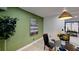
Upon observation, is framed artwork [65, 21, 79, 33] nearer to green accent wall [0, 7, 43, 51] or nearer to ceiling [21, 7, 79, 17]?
ceiling [21, 7, 79, 17]

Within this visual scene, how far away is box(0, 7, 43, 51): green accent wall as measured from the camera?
6.59 ft

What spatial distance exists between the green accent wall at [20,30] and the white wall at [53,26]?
0.38 feet

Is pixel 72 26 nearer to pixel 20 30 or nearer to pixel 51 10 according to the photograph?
pixel 51 10

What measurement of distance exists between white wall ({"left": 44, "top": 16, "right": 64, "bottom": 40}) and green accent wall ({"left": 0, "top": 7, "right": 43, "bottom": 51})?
0.12 metres

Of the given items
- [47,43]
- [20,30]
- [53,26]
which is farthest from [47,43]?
[20,30]

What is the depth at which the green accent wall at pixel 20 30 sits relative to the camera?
2.01 meters

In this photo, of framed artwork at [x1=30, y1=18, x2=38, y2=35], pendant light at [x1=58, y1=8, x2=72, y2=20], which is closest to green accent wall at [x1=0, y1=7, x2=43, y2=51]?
framed artwork at [x1=30, y1=18, x2=38, y2=35]

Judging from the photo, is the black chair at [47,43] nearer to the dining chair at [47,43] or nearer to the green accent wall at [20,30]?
the dining chair at [47,43]

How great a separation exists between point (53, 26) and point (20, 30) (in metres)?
0.75

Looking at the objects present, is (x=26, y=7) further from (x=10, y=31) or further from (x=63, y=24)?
(x=63, y=24)

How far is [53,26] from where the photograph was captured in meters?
2.30

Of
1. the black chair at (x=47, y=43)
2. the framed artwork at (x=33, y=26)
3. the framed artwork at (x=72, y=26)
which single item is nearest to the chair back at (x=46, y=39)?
the black chair at (x=47, y=43)

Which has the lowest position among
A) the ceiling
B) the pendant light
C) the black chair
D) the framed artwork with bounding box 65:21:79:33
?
the black chair
